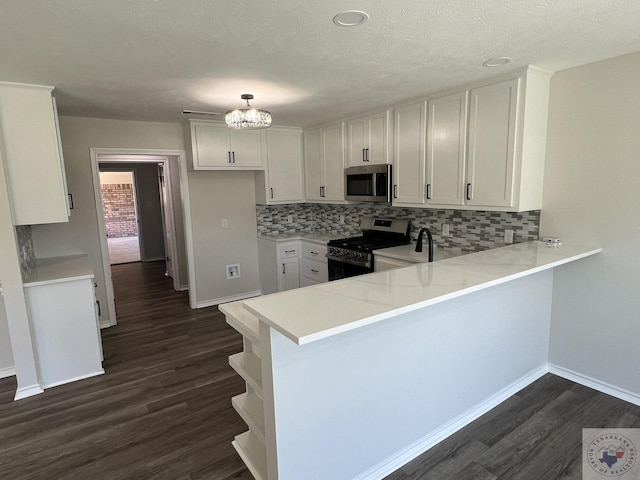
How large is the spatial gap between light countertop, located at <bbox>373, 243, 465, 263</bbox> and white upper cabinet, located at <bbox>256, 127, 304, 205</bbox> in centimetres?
178

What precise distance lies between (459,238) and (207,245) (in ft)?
10.1

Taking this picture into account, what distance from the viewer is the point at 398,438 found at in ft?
6.67

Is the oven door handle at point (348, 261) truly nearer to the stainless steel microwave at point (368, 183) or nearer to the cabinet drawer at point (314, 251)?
the cabinet drawer at point (314, 251)

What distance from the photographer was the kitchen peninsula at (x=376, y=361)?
158 centimetres

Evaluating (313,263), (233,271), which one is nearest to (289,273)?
(313,263)

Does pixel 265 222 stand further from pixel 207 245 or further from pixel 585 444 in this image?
pixel 585 444

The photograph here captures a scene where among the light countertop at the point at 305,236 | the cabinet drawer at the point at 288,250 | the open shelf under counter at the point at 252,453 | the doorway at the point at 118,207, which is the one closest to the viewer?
the open shelf under counter at the point at 252,453

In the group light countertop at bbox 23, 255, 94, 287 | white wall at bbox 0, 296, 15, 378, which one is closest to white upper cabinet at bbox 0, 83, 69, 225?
light countertop at bbox 23, 255, 94, 287

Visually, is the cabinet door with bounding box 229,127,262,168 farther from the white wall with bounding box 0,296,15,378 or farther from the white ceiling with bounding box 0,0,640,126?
the white wall with bounding box 0,296,15,378

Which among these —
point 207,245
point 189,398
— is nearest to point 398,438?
point 189,398


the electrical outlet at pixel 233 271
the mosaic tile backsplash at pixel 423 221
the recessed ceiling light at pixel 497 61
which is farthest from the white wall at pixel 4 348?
the recessed ceiling light at pixel 497 61

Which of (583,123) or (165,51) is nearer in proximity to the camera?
(165,51)

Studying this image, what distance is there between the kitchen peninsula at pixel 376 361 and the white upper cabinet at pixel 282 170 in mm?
2851

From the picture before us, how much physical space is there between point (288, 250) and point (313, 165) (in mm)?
1144
